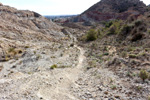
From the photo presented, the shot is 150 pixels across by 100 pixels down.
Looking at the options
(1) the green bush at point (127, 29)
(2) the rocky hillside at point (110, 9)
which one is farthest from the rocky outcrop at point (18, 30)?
(2) the rocky hillside at point (110, 9)

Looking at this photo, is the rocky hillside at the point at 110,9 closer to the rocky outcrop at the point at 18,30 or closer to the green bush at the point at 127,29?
the rocky outcrop at the point at 18,30

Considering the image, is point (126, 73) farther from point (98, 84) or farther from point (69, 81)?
point (69, 81)

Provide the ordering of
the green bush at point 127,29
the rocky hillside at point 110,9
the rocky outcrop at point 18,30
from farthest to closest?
Result: 1. the rocky hillside at point 110,9
2. the green bush at point 127,29
3. the rocky outcrop at point 18,30

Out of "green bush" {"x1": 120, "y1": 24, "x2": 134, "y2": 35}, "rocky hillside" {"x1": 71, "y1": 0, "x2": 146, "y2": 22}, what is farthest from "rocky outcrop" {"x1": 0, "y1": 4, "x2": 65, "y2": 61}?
"rocky hillside" {"x1": 71, "y1": 0, "x2": 146, "y2": 22}

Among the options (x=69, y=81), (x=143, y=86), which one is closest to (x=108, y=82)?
(x=143, y=86)

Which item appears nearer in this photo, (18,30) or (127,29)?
(127,29)

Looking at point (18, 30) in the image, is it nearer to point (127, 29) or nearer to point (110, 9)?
point (127, 29)

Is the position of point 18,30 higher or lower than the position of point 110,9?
lower

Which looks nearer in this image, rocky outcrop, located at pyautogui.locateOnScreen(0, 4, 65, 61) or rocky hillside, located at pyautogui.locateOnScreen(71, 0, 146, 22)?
rocky outcrop, located at pyautogui.locateOnScreen(0, 4, 65, 61)

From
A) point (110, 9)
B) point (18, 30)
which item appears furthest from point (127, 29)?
point (110, 9)

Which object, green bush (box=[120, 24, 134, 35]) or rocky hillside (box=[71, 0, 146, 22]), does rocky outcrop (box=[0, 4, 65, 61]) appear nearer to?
green bush (box=[120, 24, 134, 35])

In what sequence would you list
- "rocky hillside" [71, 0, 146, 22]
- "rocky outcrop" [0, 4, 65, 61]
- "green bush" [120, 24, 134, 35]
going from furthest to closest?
"rocky hillside" [71, 0, 146, 22], "green bush" [120, 24, 134, 35], "rocky outcrop" [0, 4, 65, 61]

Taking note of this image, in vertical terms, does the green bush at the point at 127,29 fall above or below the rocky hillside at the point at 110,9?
below

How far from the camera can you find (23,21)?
33062 millimetres
